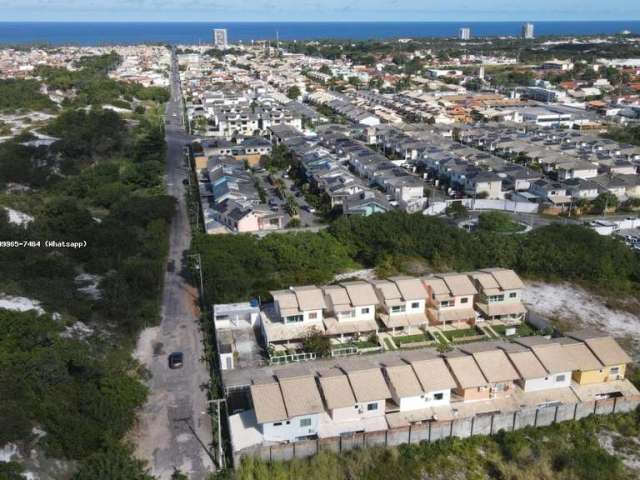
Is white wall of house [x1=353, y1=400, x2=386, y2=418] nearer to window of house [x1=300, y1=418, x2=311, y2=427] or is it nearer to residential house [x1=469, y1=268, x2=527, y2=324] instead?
window of house [x1=300, y1=418, x2=311, y2=427]

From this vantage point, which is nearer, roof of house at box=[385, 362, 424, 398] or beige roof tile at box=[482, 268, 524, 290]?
roof of house at box=[385, 362, 424, 398]

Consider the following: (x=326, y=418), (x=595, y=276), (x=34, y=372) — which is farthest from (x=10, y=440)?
(x=595, y=276)

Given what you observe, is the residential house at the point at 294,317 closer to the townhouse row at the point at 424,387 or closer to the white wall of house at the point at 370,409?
the townhouse row at the point at 424,387

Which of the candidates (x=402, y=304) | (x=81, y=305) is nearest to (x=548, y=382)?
(x=402, y=304)

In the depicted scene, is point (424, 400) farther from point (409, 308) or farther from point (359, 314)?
point (409, 308)

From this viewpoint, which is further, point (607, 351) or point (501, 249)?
point (501, 249)

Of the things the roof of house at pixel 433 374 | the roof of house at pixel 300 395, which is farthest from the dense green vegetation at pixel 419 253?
the roof of house at pixel 433 374

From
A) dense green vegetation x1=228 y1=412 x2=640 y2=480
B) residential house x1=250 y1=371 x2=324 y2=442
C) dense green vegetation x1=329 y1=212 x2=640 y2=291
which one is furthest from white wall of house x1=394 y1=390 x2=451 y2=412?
dense green vegetation x1=329 y1=212 x2=640 y2=291

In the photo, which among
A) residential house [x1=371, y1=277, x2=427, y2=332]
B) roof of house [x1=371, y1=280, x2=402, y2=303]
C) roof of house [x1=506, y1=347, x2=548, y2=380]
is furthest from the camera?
roof of house [x1=371, y1=280, x2=402, y2=303]
